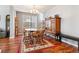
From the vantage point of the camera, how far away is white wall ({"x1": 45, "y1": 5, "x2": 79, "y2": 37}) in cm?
244

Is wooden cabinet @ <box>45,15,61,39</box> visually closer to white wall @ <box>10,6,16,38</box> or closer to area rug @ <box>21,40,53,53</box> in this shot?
area rug @ <box>21,40,53,53</box>

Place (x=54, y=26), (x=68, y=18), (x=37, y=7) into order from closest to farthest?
(x=37, y=7)
(x=68, y=18)
(x=54, y=26)

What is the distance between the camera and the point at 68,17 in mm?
2576

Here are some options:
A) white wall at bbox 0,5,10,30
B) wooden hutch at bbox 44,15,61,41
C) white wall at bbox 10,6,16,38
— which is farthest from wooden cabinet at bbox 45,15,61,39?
white wall at bbox 0,5,10,30

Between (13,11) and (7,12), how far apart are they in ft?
0.41

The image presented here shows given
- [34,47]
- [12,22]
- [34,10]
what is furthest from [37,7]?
[34,47]

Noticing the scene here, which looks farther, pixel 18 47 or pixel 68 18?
pixel 68 18

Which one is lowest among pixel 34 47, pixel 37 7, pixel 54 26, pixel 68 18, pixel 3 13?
pixel 34 47

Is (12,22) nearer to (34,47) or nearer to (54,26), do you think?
(34,47)

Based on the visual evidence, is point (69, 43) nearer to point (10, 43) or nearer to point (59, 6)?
point (59, 6)

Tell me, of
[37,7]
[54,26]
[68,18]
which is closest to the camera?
[37,7]

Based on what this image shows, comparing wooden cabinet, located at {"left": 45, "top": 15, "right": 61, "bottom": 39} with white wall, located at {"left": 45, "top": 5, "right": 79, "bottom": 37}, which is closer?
white wall, located at {"left": 45, "top": 5, "right": 79, "bottom": 37}
